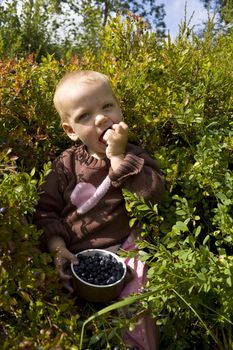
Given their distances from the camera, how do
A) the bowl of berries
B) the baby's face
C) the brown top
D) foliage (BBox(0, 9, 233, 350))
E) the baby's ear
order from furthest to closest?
1. the baby's ear
2. the baby's face
3. the brown top
4. the bowl of berries
5. foliage (BBox(0, 9, 233, 350))

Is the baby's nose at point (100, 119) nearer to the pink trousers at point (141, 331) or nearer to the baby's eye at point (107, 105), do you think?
the baby's eye at point (107, 105)

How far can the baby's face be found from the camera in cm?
198

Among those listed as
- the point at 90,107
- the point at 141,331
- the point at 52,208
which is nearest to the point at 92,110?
the point at 90,107

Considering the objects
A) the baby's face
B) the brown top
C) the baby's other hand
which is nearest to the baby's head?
the baby's face

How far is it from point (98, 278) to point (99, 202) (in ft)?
1.32

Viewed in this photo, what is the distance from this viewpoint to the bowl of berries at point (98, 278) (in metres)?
1.67

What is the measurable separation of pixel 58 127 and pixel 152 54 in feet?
2.50

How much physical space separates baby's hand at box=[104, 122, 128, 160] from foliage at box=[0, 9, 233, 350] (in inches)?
8.8

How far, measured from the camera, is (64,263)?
176 cm

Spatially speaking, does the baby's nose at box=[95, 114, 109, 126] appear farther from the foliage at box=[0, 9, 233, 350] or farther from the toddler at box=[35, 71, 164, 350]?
the foliage at box=[0, 9, 233, 350]

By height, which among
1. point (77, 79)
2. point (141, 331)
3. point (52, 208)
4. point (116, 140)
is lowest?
point (141, 331)

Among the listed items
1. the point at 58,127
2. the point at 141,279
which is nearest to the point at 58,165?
the point at 58,127

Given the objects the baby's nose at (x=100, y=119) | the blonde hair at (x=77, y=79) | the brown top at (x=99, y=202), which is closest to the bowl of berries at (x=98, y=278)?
the brown top at (x=99, y=202)

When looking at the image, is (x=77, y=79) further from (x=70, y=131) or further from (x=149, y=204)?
(x=149, y=204)
